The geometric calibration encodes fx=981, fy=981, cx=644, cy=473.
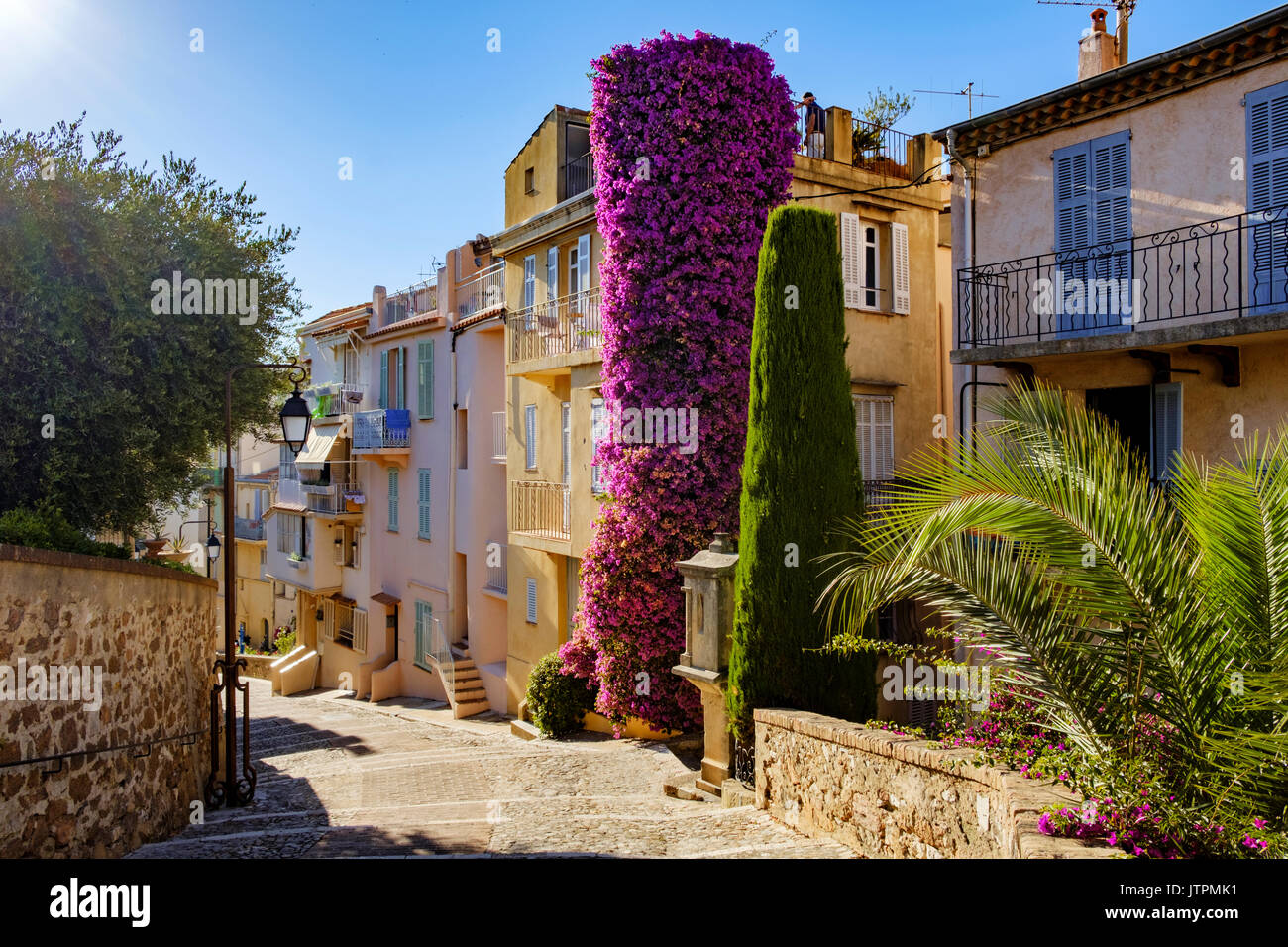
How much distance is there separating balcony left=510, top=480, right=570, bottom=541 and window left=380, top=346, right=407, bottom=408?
31.1 feet

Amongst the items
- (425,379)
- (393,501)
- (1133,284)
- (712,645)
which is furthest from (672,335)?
(393,501)

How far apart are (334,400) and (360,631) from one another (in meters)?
7.51

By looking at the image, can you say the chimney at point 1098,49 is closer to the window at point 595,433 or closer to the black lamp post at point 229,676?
the window at point 595,433

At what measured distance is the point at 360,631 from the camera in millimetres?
31000

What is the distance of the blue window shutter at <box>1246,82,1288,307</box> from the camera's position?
10.6 meters

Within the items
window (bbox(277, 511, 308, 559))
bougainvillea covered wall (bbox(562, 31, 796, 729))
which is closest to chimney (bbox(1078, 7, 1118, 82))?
bougainvillea covered wall (bbox(562, 31, 796, 729))

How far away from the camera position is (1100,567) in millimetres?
5984

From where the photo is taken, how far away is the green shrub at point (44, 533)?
9.18 meters

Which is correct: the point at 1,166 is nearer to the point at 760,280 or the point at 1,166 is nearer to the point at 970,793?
the point at 760,280

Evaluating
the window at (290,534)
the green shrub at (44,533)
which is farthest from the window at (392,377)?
the green shrub at (44,533)

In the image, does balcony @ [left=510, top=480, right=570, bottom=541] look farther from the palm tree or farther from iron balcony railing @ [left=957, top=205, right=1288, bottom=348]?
the palm tree

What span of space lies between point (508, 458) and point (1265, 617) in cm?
1732

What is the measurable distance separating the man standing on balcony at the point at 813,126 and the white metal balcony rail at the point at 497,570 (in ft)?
37.6
